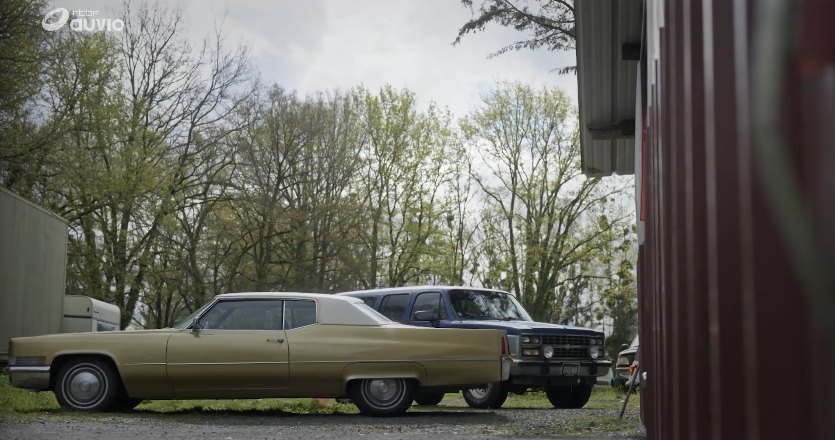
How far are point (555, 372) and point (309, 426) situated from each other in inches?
222

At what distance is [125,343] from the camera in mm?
11867

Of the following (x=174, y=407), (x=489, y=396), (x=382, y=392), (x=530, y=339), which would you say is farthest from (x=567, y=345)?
(x=174, y=407)

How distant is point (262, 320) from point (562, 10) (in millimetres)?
6668

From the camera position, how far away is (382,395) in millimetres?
11867

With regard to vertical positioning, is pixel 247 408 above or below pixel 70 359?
below

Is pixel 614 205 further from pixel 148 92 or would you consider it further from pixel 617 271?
pixel 148 92

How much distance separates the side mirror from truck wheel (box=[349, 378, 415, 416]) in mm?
1859

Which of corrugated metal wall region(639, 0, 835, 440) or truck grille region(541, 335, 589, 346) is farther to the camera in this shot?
truck grille region(541, 335, 589, 346)

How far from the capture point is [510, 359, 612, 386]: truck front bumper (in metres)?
15.0

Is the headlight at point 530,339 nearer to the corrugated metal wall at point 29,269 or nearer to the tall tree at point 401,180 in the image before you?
the corrugated metal wall at point 29,269

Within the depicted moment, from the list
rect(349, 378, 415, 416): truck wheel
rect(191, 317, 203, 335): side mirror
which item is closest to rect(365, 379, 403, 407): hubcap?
rect(349, 378, 415, 416): truck wheel

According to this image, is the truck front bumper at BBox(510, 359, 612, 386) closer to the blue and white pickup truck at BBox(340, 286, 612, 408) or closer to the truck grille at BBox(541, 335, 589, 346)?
the blue and white pickup truck at BBox(340, 286, 612, 408)

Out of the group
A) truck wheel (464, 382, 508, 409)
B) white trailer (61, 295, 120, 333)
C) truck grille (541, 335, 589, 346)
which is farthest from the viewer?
white trailer (61, 295, 120, 333)

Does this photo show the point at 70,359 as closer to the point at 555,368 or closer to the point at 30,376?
the point at 30,376
